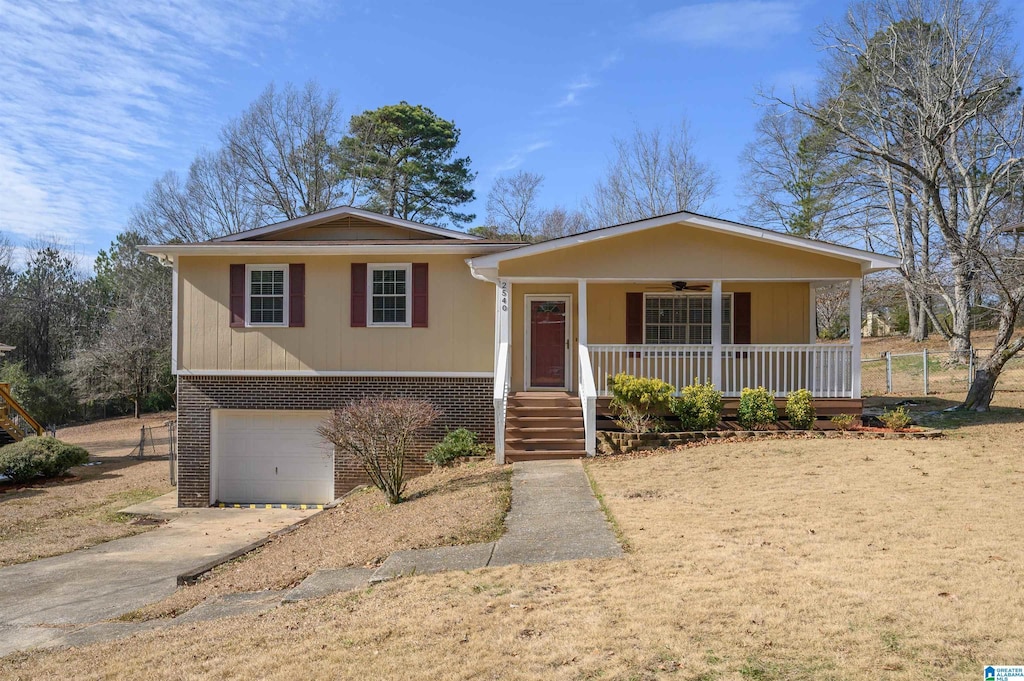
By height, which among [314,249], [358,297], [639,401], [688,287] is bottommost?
[639,401]

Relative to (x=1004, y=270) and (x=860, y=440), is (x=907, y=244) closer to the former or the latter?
(x=1004, y=270)

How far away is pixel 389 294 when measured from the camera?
50.4ft

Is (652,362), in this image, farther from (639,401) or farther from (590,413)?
(590,413)

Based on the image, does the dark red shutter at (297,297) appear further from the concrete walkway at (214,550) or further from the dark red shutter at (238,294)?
the concrete walkway at (214,550)

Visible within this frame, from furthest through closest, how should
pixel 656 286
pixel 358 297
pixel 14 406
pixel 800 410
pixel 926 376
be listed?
1. pixel 14 406
2. pixel 926 376
3. pixel 656 286
4. pixel 358 297
5. pixel 800 410

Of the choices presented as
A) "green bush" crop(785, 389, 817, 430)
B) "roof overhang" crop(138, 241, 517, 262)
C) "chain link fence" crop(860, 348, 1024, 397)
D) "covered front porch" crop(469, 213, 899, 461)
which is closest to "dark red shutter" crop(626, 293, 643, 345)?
"covered front porch" crop(469, 213, 899, 461)

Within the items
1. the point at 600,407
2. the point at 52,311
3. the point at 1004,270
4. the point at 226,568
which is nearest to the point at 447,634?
the point at 226,568

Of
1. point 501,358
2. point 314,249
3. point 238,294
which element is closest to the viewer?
point 501,358

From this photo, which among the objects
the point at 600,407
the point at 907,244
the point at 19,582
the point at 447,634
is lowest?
the point at 19,582

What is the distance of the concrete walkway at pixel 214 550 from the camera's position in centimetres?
691

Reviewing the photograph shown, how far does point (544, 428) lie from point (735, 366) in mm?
3891

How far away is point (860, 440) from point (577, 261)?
227 inches

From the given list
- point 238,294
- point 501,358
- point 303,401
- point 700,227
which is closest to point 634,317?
point 700,227

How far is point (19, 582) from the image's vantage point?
9.66 metres
